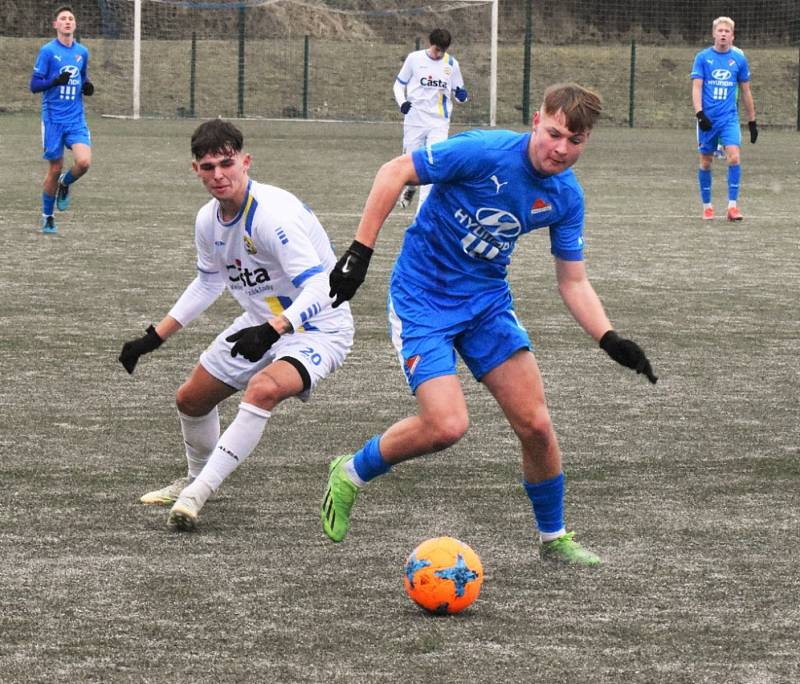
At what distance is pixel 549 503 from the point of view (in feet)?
17.6

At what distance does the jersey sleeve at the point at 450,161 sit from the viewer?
17.0 ft

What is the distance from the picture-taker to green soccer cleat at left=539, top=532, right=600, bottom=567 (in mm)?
5246

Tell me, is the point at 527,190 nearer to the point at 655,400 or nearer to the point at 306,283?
the point at 306,283

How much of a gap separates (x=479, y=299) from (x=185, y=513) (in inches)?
50.4

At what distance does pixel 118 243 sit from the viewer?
14219 millimetres

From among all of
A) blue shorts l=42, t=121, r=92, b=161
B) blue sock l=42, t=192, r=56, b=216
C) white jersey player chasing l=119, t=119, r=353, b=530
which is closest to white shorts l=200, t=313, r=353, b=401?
white jersey player chasing l=119, t=119, r=353, b=530

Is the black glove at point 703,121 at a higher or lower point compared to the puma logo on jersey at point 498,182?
lower

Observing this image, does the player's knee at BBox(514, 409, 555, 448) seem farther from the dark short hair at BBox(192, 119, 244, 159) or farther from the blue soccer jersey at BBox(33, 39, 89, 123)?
the blue soccer jersey at BBox(33, 39, 89, 123)

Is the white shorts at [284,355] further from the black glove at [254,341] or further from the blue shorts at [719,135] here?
the blue shorts at [719,135]

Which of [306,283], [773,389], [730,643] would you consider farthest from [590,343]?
[730,643]

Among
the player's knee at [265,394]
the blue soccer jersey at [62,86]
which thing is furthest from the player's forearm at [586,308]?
the blue soccer jersey at [62,86]

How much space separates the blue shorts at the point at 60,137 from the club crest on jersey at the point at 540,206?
10738 millimetres

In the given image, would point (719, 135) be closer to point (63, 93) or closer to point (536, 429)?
point (63, 93)

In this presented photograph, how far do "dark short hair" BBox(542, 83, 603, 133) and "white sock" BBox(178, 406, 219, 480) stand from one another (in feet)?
6.45
